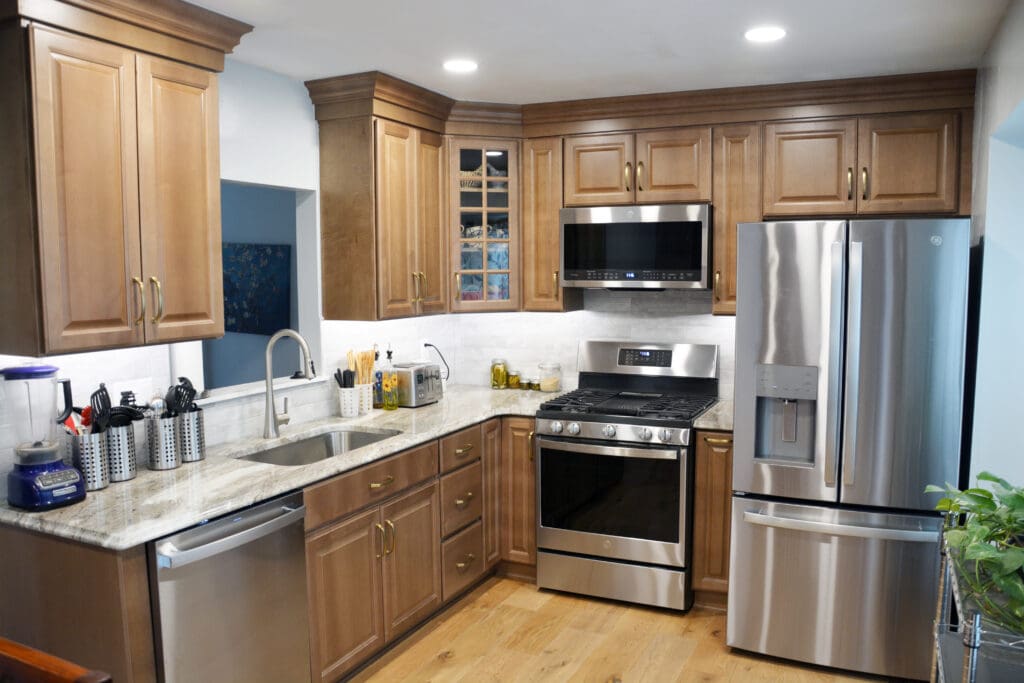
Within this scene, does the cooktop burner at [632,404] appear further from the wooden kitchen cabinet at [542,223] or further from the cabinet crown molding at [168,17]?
the cabinet crown molding at [168,17]

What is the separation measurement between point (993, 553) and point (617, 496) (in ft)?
7.24

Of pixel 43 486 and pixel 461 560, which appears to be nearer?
pixel 43 486

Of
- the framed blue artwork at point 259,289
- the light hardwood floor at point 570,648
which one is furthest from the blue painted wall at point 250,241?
the light hardwood floor at point 570,648

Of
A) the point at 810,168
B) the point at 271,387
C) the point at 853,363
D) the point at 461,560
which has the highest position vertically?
the point at 810,168

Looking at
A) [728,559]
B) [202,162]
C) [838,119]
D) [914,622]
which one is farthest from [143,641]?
[838,119]

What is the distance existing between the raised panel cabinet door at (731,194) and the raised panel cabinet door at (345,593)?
1960mm

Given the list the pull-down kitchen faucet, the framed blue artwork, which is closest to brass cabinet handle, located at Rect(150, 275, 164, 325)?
the pull-down kitchen faucet

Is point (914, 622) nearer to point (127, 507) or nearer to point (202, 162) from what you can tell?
point (127, 507)

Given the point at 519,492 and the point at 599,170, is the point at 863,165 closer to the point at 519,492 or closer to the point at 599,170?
the point at 599,170

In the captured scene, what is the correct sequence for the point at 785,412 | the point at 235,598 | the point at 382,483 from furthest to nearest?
the point at 785,412, the point at 382,483, the point at 235,598

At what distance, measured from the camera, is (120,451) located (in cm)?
265

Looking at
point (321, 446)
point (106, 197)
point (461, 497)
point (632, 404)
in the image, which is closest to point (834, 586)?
point (632, 404)

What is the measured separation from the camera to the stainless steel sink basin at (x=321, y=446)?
3324 millimetres

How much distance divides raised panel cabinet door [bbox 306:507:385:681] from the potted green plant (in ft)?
6.35
